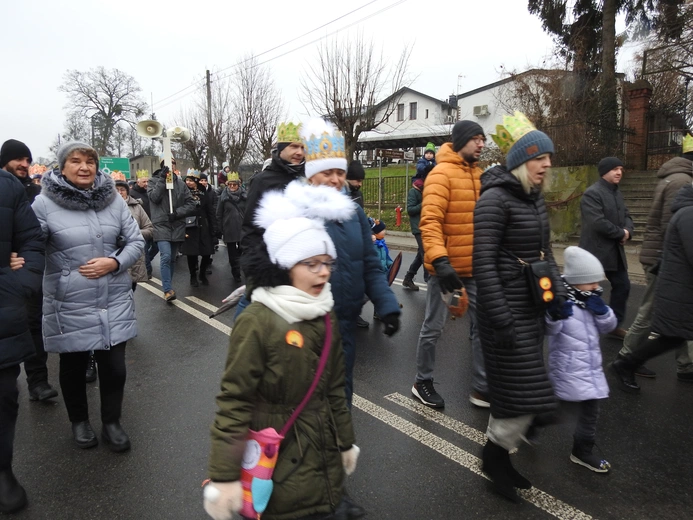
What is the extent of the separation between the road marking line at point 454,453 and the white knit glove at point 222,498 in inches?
69.9

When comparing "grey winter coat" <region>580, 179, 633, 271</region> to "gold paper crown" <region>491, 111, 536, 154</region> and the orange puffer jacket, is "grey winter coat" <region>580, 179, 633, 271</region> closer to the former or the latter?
the orange puffer jacket

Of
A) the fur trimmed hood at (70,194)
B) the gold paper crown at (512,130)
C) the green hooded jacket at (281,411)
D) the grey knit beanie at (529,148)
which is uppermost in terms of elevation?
the gold paper crown at (512,130)

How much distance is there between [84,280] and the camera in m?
3.23

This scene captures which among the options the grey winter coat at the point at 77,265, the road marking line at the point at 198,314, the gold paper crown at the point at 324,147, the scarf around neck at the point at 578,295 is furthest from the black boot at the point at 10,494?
the scarf around neck at the point at 578,295

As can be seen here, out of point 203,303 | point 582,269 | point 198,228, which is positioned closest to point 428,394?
point 582,269

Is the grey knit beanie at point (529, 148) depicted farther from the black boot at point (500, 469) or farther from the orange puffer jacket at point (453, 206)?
the black boot at point (500, 469)

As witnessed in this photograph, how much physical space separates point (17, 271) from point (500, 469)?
2907 mm

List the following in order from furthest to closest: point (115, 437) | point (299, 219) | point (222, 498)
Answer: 1. point (115, 437)
2. point (299, 219)
3. point (222, 498)

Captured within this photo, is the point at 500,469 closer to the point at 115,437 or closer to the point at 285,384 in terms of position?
the point at 285,384

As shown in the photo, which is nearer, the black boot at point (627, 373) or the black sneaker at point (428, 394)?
the black sneaker at point (428, 394)

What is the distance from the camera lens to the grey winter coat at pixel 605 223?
4992mm

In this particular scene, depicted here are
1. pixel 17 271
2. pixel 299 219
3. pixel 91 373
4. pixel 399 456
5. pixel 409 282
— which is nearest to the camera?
pixel 299 219

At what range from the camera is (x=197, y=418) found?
3799 mm

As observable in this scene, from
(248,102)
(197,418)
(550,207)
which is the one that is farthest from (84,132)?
(197,418)
